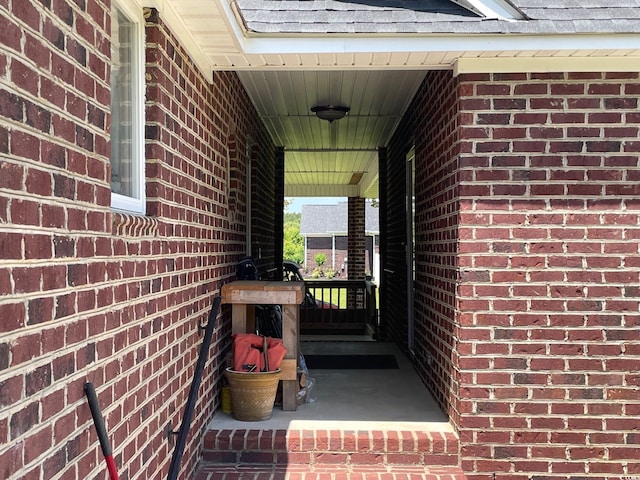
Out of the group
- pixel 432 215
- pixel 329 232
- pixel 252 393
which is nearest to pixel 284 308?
pixel 252 393

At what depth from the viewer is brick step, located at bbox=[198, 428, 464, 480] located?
11.1 ft

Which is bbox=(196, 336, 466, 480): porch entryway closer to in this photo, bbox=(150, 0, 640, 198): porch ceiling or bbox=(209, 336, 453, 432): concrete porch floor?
bbox=(209, 336, 453, 432): concrete porch floor

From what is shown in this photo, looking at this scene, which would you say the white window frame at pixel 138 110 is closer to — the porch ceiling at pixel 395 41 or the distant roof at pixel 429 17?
the porch ceiling at pixel 395 41

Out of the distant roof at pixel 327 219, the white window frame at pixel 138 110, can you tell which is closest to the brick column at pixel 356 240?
the white window frame at pixel 138 110

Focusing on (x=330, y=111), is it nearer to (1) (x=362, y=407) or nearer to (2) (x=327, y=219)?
(1) (x=362, y=407)

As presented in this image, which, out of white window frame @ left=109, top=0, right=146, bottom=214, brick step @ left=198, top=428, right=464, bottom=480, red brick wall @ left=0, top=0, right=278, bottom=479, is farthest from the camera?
brick step @ left=198, top=428, right=464, bottom=480

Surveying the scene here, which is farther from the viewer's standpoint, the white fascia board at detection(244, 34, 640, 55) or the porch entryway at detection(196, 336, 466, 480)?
the porch entryway at detection(196, 336, 466, 480)

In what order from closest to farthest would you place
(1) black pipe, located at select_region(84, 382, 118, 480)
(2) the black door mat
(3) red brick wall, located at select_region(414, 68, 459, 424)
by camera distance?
(1) black pipe, located at select_region(84, 382, 118, 480) < (3) red brick wall, located at select_region(414, 68, 459, 424) < (2) the black door mat

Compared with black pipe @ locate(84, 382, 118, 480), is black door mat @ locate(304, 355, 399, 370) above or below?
below

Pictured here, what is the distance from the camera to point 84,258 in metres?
1.78

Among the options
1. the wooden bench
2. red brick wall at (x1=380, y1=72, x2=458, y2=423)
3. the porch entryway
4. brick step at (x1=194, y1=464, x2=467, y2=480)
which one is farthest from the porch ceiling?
brick step at (x1=194, y1=464, x2=467, y2=480)

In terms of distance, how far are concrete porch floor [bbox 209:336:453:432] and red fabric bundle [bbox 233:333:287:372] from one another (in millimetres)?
374

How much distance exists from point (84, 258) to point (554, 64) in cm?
296

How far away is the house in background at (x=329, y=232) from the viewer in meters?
36.3
